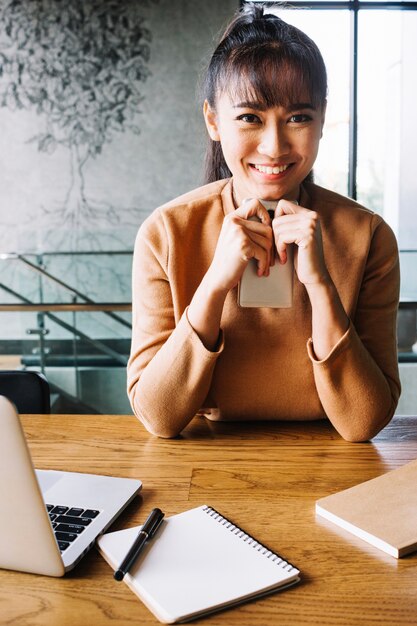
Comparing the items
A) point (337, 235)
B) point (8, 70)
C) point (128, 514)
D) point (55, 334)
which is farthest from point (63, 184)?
point (128, 514)

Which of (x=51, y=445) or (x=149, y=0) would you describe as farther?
(x=149, y=0)

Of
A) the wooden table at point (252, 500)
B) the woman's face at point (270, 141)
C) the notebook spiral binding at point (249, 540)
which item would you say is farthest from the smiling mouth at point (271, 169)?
the notebook spiral binding at point (249, 540)

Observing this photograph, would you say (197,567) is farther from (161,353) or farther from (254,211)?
(254,211)

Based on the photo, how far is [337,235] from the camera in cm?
138

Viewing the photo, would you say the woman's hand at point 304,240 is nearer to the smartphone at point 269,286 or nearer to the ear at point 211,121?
the smartphone at point 269,286

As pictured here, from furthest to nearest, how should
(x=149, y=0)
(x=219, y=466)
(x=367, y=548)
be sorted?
(x=149, y=0) → (x=219, y=466) → (x=367, y=548)

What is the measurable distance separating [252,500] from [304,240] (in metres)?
0.49

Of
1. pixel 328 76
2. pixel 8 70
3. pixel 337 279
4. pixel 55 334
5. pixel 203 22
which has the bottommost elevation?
pixel 55 334

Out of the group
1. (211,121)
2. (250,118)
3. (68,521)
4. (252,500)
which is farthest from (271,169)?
(68,521)

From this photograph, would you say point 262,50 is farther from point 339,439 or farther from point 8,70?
point 8,70

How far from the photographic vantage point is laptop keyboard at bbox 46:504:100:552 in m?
0.84

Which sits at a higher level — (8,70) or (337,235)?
(8,70)

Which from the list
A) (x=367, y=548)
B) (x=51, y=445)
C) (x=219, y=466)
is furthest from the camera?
(x=51, y=445)

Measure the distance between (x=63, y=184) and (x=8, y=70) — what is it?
3.33 ft
